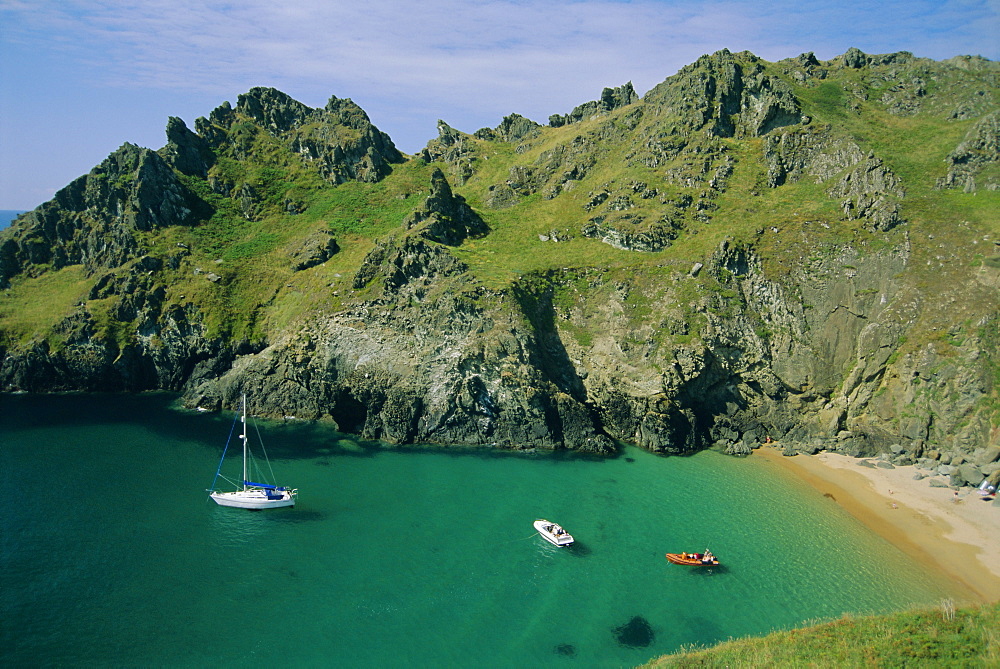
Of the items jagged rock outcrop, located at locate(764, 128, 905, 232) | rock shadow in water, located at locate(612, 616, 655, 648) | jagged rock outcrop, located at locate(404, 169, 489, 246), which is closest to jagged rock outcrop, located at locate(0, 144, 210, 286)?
jagged rock outcrop, located at locate(404, 169, 489, 246)

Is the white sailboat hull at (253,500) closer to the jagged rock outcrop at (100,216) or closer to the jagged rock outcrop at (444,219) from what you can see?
the jagged rock outcrop at (444,219)

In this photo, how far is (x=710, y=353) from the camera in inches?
2482

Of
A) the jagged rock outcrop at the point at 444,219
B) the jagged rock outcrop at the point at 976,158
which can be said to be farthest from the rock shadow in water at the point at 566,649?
the jagged rock outcrop at the point at 976,158

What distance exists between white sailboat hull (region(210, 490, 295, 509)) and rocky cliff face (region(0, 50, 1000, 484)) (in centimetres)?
1588

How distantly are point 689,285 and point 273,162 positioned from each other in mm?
81125

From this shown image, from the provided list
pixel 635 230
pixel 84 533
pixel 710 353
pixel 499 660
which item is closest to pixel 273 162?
pixel 635 230

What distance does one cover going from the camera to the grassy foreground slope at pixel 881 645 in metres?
24.2

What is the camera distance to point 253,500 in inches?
1845

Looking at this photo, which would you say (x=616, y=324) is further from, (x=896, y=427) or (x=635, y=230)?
(x=896, y=427)

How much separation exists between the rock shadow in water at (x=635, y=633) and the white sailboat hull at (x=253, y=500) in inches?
1164

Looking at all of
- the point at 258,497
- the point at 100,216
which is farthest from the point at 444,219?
the point at 100,216

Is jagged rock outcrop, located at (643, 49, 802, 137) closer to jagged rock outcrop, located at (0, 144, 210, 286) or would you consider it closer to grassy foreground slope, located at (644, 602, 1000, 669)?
grassy foreground slope, located at (644, 602, 1000, 669)

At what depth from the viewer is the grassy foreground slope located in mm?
24156

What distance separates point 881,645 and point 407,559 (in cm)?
2938
